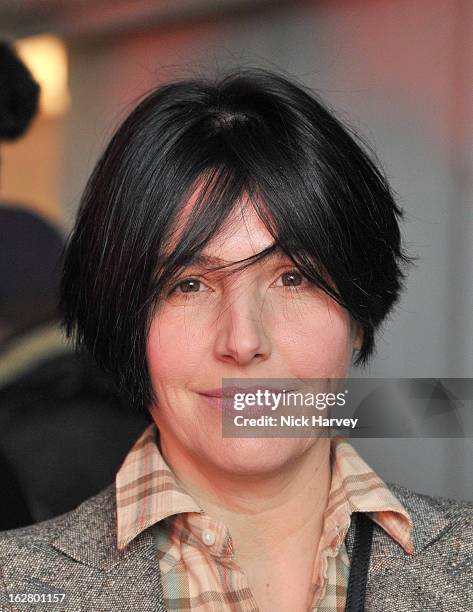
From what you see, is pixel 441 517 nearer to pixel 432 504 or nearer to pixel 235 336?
pixel 432 504

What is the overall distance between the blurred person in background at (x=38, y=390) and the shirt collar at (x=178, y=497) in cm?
57

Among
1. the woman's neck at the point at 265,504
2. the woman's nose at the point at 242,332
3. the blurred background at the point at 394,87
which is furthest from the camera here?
the blurred background at the point at 394,87

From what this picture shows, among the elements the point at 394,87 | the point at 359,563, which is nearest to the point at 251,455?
the point at 359,563

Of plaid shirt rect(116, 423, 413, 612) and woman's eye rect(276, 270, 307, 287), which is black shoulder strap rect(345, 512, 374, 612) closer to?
plaid shirt rect(116, 423, 413, 612)

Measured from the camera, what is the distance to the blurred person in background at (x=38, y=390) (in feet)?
6.40

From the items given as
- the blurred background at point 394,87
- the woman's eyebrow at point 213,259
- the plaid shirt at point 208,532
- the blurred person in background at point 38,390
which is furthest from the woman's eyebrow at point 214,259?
the blurred person in background at point 38,390

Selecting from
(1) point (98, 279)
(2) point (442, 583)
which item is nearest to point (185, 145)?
(1) point (98, 279)

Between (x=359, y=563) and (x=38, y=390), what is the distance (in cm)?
99

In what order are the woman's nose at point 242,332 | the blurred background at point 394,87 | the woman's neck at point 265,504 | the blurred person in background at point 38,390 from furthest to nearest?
the blurred person in background at point 38,390
the blurred background at point 394,87
the woman's neck at point 265,504
the woman's nose at point 242,332

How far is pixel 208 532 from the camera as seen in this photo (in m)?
1.27

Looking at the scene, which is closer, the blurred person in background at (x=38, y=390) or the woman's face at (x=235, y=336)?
the woman's face at (x=235, y=336)

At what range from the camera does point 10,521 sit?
1833mm

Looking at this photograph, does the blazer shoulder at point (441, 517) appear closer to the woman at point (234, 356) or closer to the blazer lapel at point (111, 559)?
the woman at point (234, 356)

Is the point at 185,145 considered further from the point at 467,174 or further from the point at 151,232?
the point at 467,174
